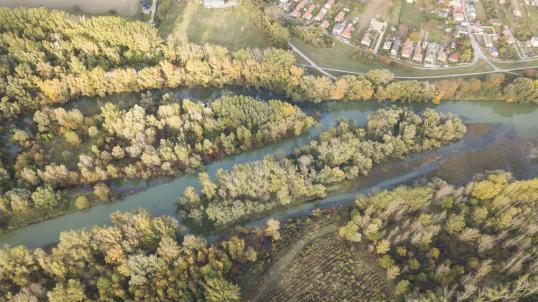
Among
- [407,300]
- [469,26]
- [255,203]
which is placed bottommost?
[407,300]

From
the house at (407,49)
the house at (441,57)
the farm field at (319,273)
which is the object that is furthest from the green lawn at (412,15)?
the farm field at (319,273)

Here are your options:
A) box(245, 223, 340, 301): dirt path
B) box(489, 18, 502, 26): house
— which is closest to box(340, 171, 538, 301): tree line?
box(245, 223, 340, 301): dirt path

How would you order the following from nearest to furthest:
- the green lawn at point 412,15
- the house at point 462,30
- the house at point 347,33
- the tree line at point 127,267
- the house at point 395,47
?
the tree line at point 127,267
the house at point 395,47
the house at point 347,33
the house at point 462,30
the green lawn at point 412,15

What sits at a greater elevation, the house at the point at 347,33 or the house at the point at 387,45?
the house at the point at 347,33

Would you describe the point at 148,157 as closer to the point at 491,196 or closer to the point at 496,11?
the point at 491,196

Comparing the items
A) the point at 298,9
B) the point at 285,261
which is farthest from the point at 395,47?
the point at 285,261

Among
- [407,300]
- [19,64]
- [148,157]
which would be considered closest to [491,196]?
[407,300]

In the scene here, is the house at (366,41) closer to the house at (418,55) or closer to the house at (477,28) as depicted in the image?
the house at (418,55)

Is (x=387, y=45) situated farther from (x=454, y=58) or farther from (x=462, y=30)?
(x=462, y=30)
